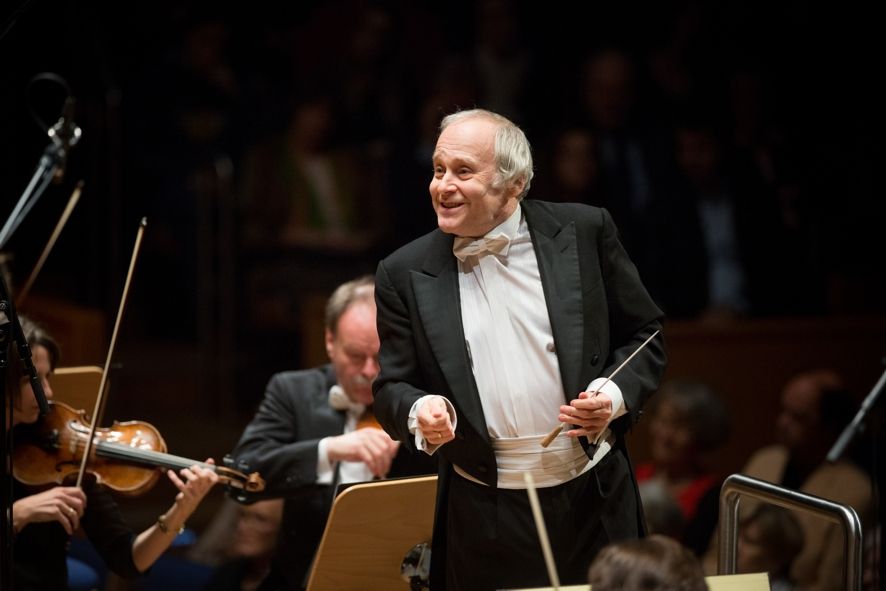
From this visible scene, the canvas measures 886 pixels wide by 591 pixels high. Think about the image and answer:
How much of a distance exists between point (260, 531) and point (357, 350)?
1112 millimetres

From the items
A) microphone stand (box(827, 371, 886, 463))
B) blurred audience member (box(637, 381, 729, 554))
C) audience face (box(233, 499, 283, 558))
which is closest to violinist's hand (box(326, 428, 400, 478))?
audience face (box(233, 499, 283, 558))

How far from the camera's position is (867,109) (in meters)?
6.82

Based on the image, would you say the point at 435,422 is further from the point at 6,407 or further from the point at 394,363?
the point at 6,407

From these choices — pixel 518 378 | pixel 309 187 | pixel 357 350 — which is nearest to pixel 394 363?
pixel 518 378

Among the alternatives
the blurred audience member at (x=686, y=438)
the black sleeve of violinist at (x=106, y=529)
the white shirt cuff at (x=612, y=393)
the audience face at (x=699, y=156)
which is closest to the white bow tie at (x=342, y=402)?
the black sleeve of violinist at (x=106, y=529)

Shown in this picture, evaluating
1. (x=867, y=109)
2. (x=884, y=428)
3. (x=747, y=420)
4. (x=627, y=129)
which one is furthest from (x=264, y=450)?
(x=867, y=109)

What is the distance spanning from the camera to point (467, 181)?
8.27ft

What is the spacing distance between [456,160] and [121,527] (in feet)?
4.45

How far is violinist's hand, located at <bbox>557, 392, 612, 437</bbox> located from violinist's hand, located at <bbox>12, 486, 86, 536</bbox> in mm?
1226

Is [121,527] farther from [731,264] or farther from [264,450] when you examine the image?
[731,264]

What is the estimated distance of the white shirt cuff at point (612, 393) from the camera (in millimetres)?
2463

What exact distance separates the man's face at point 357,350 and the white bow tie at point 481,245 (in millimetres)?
655

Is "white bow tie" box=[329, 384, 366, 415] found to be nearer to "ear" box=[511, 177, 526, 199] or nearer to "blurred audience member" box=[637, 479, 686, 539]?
"ear" box=[511, 177, 526, 199]

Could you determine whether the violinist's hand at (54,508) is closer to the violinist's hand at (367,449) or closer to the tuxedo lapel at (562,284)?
the violinist's hand at (367,449)
